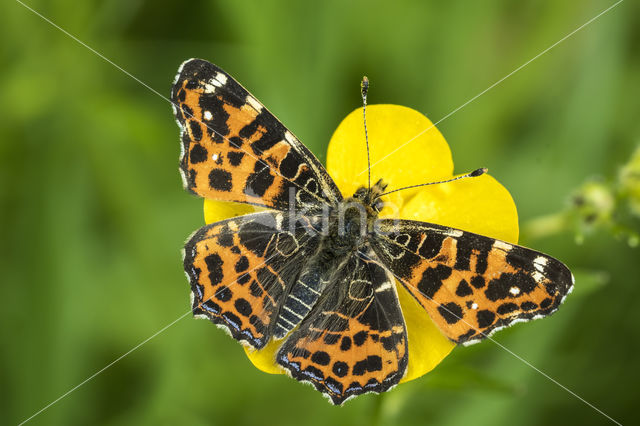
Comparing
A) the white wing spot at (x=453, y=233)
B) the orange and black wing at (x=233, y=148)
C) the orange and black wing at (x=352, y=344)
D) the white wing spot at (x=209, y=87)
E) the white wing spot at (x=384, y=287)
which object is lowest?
the orange and black wing at (x=352, y=344)

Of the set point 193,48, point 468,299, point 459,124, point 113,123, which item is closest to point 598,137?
point 459,124

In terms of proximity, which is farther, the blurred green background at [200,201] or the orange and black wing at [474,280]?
the blurred green background at [200,201]

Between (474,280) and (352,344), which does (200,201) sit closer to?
(352,344)

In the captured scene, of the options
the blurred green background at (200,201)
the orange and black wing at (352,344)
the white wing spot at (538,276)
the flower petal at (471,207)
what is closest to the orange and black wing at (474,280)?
the white wing spot at (538,276)

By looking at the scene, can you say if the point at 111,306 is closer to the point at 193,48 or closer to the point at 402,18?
the point at 193,48

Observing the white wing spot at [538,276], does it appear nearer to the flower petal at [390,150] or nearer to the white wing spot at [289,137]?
the flower petal at [390,150]

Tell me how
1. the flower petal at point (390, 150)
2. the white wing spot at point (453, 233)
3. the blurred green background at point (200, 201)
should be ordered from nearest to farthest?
1. the white wing spot at point (453, 233)
2. the flower petal at point (390, 150)
3. the blurred green background at point (200, 201)

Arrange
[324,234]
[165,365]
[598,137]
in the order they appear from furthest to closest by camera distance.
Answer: [598,137] → [165,365] → [324,234]
